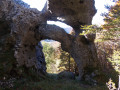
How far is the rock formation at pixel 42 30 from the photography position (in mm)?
8750

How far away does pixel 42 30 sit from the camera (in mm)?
10672

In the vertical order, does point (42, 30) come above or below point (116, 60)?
above

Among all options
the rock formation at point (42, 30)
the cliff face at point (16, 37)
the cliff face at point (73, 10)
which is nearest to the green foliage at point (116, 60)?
the rock formation at point (42, 30)

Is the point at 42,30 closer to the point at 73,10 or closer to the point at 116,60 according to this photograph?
the point at 73,10

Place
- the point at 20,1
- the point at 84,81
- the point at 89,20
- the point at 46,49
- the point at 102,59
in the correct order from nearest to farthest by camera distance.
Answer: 1. the point at 84,81
2. the point at 89,20
3. the point at 20,1
4. the point at 102,59
5. the point at 46,49

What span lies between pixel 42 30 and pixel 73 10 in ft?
12.8

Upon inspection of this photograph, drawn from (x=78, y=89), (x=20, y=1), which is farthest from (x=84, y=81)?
(x=20, y=1)

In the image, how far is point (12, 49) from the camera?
834cm

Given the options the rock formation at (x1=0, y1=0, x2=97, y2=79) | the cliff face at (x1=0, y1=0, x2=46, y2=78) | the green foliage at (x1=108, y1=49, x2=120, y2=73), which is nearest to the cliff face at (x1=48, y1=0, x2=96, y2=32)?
the rock formation at (x1=0, y1=0, x2=97, y2=79)

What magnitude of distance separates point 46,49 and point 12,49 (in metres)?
18.5

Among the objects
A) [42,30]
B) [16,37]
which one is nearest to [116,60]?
[16,37]

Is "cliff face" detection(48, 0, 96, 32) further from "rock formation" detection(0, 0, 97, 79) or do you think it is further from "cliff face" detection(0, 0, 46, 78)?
"cliff face" detection(0, 0, 46, 78)

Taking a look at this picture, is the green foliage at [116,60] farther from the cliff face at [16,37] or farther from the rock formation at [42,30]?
the cliff face at [16,37]

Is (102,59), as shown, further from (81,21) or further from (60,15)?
(60,15)
